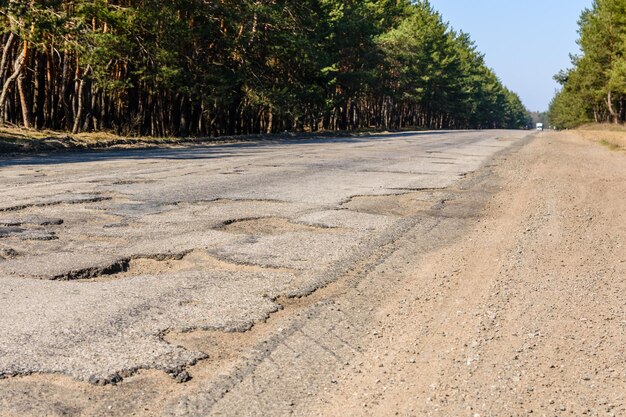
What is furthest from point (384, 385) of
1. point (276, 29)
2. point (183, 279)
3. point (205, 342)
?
point (276, 29)

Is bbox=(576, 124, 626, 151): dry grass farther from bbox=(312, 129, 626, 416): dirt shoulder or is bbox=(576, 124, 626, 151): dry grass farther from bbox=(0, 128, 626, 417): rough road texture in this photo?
bbox=(312, 129, 626, 416): dirt shoulder

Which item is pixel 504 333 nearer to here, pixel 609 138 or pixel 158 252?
pixel 158 252

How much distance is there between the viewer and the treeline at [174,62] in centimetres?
2089

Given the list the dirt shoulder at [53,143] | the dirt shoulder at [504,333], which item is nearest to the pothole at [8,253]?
the dirt shoulder at [504,333]

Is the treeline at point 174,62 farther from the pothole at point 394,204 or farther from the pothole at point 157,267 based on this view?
the pothole at point 157,267

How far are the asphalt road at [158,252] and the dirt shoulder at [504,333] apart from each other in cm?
70

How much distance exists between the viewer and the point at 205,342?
3.48 metres

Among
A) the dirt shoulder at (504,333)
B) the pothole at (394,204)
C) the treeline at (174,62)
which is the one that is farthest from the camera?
the treeline at (174,62)

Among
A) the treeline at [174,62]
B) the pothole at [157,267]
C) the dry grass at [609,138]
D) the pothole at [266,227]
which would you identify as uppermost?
the treeline at [174,62]

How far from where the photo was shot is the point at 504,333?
11.9ft

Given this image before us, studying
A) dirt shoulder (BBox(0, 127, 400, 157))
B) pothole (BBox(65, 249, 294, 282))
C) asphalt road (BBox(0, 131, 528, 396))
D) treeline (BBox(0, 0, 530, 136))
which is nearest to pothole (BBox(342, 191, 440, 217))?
asphalt road (BBox(0, 131, 528, 396))

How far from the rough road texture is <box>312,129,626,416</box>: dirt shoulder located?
1 centimetres

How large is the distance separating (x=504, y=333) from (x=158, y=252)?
8.82 feet

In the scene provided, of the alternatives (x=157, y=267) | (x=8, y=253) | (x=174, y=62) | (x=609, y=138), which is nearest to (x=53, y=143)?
(x=174, y=62)
